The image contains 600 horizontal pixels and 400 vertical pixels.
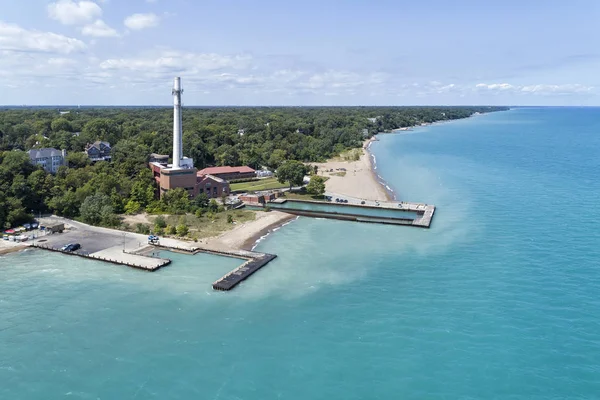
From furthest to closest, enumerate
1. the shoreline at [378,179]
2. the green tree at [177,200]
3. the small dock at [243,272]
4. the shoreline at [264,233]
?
the shoreline at [378,179], the green tree at [177,200], the shoreline at [264,233], the small dock at [243,272]

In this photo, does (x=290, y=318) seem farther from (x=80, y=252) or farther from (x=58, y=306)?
(x=80, y=252)

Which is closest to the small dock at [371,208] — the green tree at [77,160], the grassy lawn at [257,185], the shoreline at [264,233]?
the shoreline at [264,233]

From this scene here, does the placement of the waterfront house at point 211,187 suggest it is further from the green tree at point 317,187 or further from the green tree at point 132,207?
the green tree at point 317,187

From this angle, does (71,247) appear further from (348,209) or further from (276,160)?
(276,160)

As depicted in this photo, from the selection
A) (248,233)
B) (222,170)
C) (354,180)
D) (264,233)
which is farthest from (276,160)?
(248,233)

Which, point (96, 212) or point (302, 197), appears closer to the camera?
point (96, 212)

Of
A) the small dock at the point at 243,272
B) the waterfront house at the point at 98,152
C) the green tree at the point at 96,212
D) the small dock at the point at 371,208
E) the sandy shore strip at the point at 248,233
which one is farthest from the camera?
the waterfront house at the point at 98,152

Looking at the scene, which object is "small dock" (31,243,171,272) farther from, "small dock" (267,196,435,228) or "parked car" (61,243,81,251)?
"small dock" (267,196,435,228)
